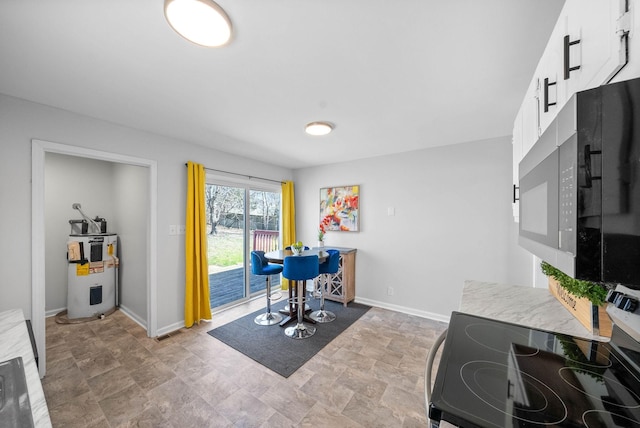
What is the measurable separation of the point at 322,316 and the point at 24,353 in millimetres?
2558

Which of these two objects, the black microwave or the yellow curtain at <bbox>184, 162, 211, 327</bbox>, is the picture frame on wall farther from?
the black microwave

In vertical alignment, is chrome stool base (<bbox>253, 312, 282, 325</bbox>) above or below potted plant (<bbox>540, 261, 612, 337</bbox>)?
below

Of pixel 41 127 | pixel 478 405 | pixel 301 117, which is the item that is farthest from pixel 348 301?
pixel 41 127

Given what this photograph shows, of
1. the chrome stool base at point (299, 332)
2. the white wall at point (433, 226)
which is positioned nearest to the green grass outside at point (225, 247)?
the chrome stool base at point (299, 332)

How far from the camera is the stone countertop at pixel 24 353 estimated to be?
72 centimetres

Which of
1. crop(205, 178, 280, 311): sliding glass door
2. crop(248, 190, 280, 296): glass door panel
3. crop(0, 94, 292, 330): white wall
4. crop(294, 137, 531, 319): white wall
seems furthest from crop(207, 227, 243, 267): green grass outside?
crop(294, 137, 531, 319): white wall

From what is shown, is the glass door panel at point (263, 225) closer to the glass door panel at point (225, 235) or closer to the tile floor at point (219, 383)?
the glass door panel at point (225, 235)

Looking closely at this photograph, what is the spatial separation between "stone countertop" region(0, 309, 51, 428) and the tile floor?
76 centimetres

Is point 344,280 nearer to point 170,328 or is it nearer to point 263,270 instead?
point 263,270

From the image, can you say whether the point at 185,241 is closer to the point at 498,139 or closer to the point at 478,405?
the point at 478,405

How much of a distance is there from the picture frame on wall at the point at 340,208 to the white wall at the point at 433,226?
102 mm

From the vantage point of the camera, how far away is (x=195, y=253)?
2971 mm

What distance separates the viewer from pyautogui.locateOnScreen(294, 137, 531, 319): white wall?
2799mm

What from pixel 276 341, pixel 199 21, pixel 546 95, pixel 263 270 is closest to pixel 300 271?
pixel 263 270
